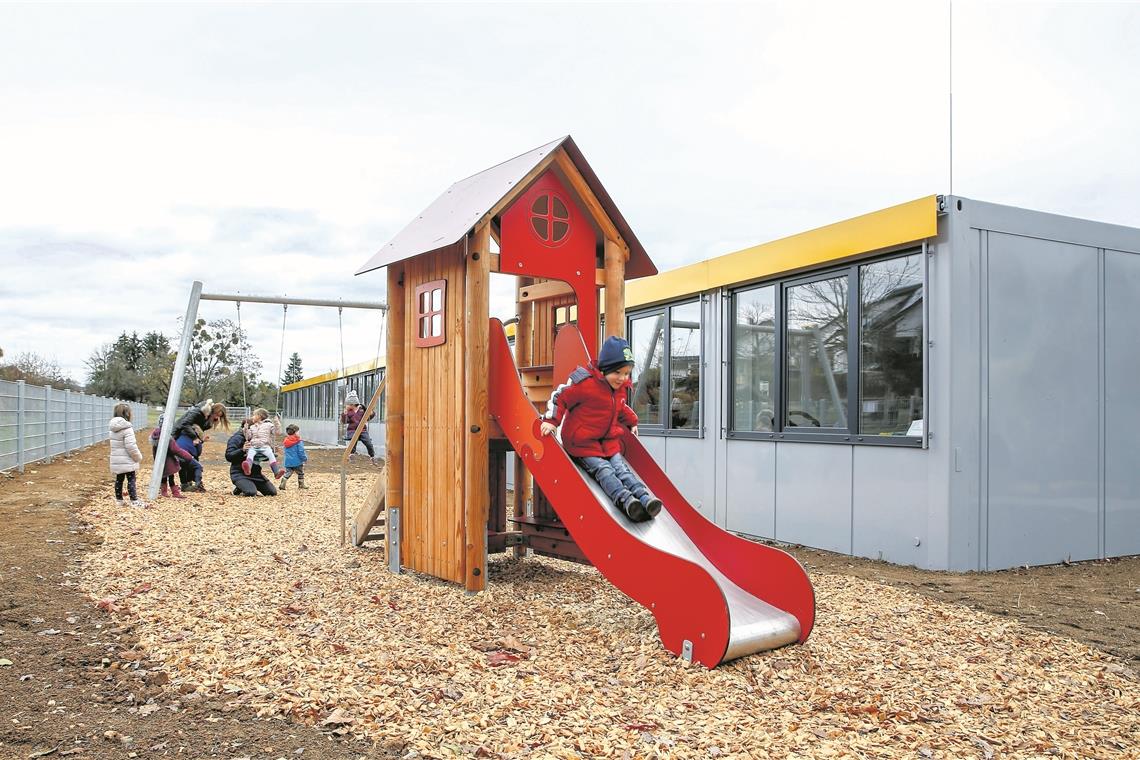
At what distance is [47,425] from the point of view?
18969mm

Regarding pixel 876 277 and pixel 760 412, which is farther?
pixel 760 412

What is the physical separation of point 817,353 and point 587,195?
10.9 ft

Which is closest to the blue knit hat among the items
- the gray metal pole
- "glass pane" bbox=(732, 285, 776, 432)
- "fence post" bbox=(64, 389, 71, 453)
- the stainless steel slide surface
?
the stainless steel slide surface

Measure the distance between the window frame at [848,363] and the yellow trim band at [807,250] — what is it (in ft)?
0.47

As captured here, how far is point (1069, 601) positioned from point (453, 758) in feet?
17.6

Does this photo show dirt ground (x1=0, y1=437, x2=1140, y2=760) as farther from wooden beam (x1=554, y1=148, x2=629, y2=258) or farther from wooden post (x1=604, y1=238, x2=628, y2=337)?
wooden beam (x1=554, y1=148, x2=629, y2=258)

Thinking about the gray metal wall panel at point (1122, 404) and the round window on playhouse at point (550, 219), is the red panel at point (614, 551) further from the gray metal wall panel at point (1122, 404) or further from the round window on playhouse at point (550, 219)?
the gray metal wall panel at point (1122, 404)

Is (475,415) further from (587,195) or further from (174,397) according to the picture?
(174,397)

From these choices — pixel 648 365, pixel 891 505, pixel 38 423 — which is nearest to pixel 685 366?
pixel 648 365

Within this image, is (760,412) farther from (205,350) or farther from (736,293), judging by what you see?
(205,350)

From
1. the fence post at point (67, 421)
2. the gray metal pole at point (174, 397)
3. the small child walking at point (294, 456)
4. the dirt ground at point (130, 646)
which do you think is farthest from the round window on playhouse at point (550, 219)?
the fence post at point (67, 421)

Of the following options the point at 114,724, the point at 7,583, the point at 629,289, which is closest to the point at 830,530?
the point at 629,289

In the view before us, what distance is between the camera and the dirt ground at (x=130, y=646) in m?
3.87

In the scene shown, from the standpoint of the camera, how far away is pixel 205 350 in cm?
3828
